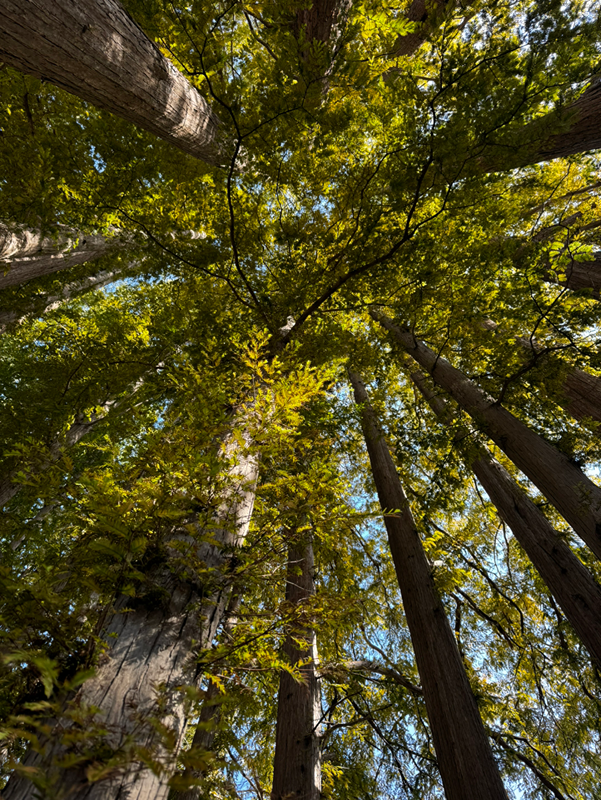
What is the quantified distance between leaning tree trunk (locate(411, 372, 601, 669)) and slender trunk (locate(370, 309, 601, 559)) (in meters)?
0.35

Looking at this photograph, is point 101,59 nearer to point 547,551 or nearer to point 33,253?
point 33,253

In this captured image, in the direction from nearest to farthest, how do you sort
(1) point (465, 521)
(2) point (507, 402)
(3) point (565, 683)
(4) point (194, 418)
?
(4) point (194, 418) < (2) point (507, 402) < (3) point (565, 683) < (1) point (465, 521)

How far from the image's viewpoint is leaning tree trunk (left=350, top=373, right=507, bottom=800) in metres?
2.93

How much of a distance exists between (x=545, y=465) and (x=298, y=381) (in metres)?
3.06

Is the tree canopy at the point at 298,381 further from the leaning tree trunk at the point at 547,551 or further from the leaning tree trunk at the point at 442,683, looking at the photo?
the leaning tree trunk at the point at 442,683

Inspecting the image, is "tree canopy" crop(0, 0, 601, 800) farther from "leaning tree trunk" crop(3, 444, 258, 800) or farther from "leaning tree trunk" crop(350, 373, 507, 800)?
"leaning tree trunk" crop(350, 373, 507, 800)

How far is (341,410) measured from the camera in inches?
225

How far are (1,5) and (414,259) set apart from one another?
3.91 metres

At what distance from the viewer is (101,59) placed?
2.46 metres

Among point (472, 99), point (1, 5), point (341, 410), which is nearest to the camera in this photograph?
point (1, 5)

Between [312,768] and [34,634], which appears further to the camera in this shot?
[312,768]

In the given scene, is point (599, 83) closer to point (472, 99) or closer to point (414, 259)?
point (472, 99)

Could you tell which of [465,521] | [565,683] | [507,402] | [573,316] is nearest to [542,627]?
[565,683]

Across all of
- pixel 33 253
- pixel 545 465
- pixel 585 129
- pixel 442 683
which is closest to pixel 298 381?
pixel 545 465
